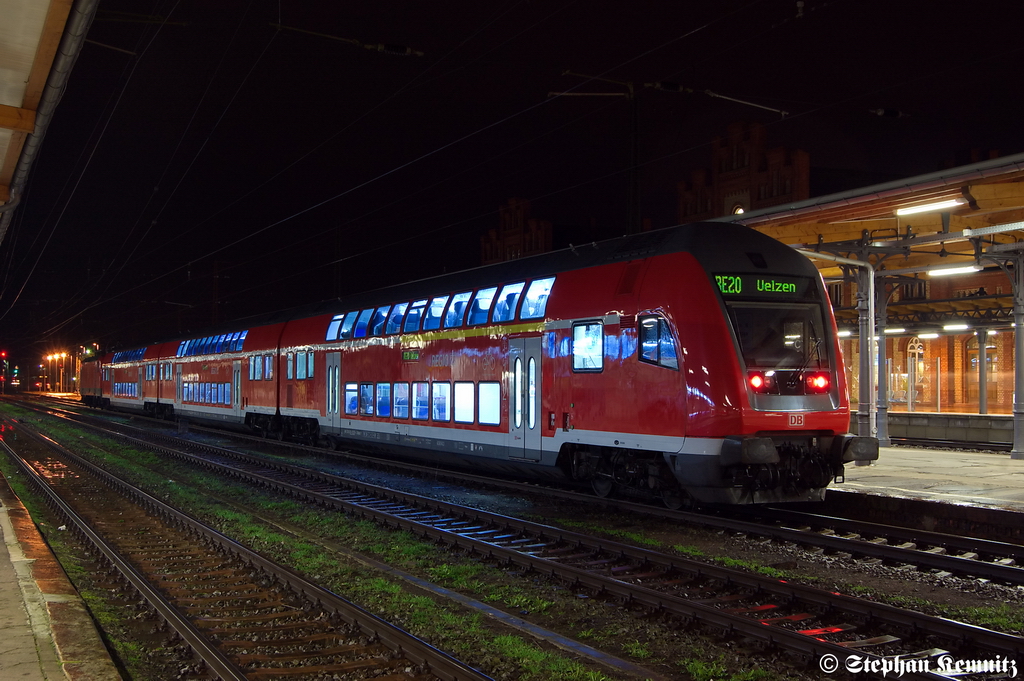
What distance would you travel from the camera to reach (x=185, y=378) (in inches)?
1302

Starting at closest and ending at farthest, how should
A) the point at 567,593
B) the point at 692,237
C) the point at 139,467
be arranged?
the point at 567,593
the point at 692,237
the point at 139,467

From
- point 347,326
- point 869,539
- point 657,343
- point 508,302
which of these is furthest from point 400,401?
point 869,539

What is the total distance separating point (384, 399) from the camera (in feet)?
56.8

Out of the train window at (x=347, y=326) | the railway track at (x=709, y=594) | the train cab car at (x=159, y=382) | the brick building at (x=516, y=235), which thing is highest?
the brick building at (x=516, y=235)

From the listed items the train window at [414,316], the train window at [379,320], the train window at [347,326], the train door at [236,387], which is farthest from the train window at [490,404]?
the train door at [236,387]

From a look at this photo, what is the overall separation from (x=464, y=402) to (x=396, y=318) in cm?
339

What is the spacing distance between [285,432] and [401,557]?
53.0ft

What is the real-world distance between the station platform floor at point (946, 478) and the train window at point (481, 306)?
6.34 meters

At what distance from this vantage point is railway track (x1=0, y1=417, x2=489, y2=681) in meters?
5.83

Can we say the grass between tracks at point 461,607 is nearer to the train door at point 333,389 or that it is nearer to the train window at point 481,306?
the train window at point 481,306

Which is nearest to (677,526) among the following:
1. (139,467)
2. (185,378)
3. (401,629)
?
(401,629)

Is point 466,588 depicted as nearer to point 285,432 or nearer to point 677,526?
point 677,526

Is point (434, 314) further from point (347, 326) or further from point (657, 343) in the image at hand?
point (657, 343)

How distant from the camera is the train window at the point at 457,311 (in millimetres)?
14758
